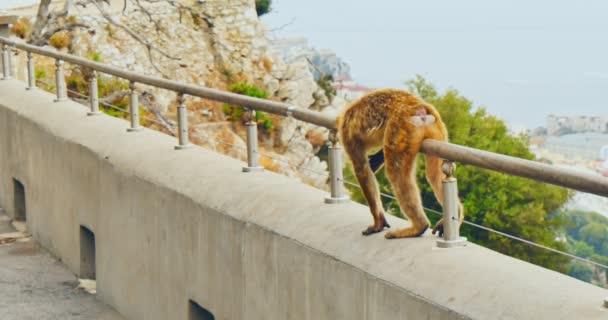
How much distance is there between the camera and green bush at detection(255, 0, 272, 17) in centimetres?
4653

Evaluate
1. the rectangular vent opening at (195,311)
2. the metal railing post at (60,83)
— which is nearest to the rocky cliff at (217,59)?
the metal railing post at (60,83)

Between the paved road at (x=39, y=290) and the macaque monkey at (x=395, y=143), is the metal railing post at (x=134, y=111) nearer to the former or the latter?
the paved road at (x=39, y=290)

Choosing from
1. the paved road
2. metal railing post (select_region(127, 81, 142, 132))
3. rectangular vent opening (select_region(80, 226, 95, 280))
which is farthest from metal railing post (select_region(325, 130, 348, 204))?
rectangular vent opening (select_region(80, 226, 95, 280))

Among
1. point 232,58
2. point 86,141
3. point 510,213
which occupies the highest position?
point 86,141

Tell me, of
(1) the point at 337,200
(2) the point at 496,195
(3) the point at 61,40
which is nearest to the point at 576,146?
(2) the point at 496,195

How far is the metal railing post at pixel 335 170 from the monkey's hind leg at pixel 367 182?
417 mm

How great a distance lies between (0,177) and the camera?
37.8ft

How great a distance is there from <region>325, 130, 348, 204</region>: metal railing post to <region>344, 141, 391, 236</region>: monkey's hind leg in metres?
0.42

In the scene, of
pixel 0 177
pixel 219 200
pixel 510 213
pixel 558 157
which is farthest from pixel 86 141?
pixel 558 157

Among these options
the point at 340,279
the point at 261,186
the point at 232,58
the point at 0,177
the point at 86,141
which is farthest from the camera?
the point at 232,58

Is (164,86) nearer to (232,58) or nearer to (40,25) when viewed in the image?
(40,25)

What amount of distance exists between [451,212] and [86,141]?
4562 mm

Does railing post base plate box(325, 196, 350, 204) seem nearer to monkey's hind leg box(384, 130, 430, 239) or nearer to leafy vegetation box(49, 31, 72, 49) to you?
monkey's hind leg box(384, 130, 430, 239)

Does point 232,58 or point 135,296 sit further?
point 232,58
